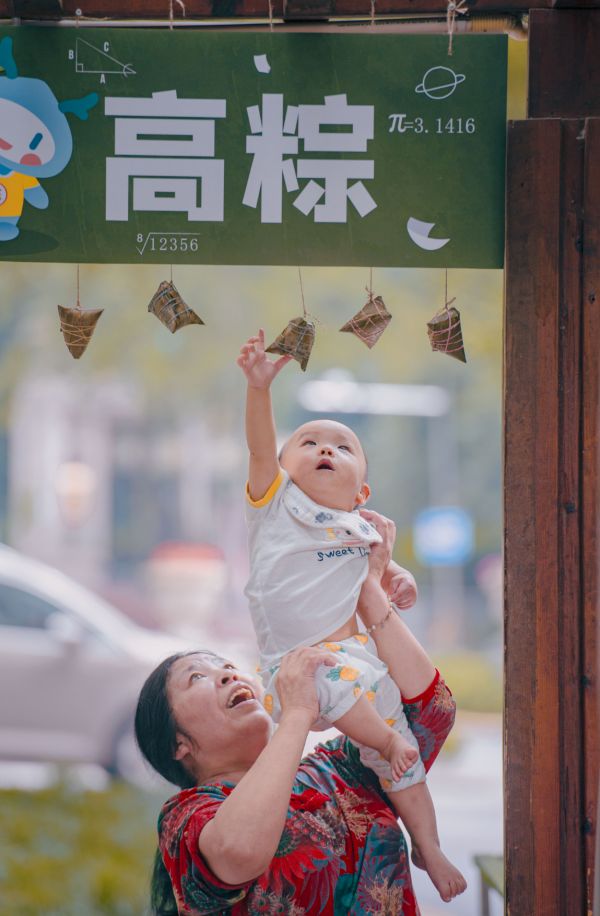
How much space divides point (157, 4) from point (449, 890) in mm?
2555

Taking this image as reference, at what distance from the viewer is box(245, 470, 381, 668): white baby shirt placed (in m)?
2.46

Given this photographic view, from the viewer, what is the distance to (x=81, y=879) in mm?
6371

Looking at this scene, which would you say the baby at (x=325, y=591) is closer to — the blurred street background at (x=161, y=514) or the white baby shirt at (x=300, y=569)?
the white baby shirt at (x=300, y=569)

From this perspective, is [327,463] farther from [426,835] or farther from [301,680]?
[426,835]

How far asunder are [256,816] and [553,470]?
1.20m

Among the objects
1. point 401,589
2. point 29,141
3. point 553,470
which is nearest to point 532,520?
point 553,470

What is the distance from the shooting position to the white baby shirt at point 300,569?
2.46 m

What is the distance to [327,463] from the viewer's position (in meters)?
2.56

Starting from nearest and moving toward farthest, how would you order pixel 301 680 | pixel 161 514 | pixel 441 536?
pixel 301 680, pixel 441 536, pixel 161 514

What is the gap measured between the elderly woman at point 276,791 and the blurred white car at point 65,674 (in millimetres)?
5005

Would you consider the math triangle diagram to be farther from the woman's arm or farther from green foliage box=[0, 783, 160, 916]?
green foliage box=[0, 783, 160, 916]

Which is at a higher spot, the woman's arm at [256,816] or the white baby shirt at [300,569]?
the white baby shirt at [300,569]

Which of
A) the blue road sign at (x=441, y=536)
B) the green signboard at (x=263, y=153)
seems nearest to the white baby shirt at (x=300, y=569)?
the green signboard at (x=263, y=153)

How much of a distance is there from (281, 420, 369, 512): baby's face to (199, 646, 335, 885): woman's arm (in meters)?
0.59
